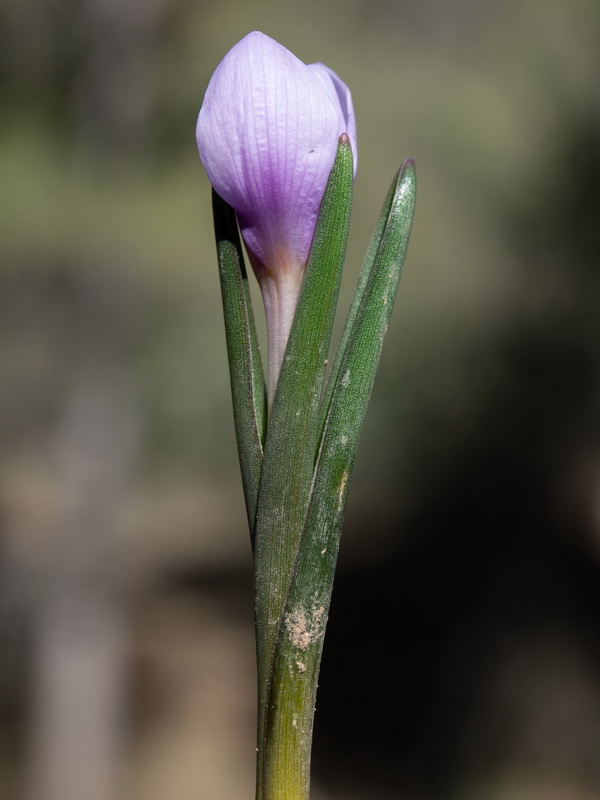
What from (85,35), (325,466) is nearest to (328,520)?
(325,466)

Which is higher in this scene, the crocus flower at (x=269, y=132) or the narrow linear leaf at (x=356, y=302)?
the crocus flower at (x=269, y=132)

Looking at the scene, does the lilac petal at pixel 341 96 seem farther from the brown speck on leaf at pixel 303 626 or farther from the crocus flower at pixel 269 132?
the brown speck on leaf at pixel 303 626

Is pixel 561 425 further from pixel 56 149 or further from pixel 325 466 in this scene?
pixel 325 466

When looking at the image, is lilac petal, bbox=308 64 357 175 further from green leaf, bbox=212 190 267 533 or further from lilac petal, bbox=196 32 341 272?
green leaf, bbox=212 190 267 533

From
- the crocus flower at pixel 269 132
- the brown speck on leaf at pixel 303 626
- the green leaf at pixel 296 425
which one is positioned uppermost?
the crocus flower at pixel 269 132

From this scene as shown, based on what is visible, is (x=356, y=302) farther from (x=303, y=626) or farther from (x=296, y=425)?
(x=303, y=626)

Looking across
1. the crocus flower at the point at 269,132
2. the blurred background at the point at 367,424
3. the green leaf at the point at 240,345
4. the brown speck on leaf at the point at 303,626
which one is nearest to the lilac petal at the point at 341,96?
the crocus flower at the point at 269,132

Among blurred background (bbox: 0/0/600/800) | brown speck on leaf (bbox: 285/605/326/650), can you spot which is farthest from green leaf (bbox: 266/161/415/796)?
blurred background (bbox: 0/0/600/800)
